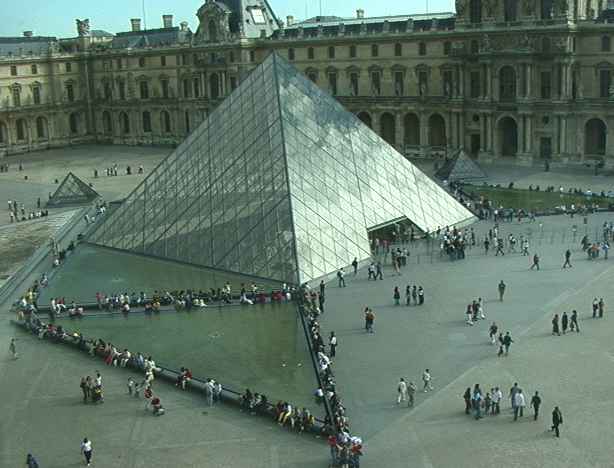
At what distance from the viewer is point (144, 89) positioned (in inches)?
3081

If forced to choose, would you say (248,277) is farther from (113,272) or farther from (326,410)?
(326,410)

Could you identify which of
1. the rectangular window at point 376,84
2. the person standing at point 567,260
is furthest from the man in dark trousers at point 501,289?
the rectangular window at point 376,84

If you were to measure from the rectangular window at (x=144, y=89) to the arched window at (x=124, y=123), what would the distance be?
2856mm

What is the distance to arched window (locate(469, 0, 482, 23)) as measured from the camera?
2242 inches

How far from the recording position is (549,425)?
1992 centimetres

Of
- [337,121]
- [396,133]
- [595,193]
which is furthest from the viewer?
[396,133]

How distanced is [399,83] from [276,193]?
3150cm

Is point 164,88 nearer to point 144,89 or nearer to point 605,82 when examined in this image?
point 144,89

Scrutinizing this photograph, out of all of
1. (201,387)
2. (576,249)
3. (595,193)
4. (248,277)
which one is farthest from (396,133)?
(201,387)

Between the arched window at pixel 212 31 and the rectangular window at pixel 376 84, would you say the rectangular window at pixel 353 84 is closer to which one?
the rectangular window at pixel 376 84

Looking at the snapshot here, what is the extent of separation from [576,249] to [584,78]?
2203 centimetres

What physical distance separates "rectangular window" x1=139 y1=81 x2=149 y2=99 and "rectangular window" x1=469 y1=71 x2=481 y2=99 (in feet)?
104

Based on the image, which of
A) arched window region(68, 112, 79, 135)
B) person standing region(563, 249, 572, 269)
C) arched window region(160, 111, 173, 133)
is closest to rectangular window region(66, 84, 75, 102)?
arched window region(68, 112, 79, 135)

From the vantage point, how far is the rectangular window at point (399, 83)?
206 ft
